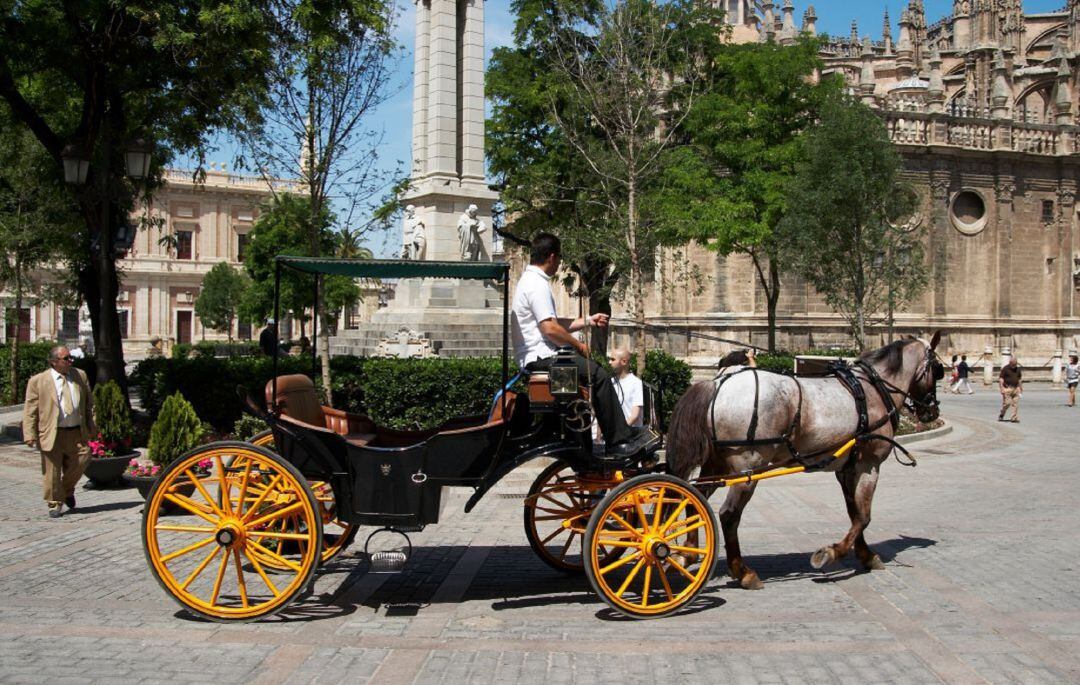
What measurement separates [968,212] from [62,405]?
4131 cm

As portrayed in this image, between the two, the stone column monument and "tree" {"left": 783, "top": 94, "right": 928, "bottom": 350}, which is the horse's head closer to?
"tree" {"left": 783, "top": 94, "right": 928, "bottom": 350}

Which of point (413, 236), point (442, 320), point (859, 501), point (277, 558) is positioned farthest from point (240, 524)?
point (413, 236)

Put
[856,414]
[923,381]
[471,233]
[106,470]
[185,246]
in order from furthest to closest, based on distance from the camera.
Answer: [185,246]
[471,233]
[106,470]
[923,381]
[856,414]

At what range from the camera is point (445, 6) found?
2053cm

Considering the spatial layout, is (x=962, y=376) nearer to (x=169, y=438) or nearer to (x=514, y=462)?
(x=169, y=438)

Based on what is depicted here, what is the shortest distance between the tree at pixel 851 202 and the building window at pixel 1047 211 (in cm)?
2520

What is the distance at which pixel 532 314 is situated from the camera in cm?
664

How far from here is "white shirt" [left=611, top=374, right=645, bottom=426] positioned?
8.37m

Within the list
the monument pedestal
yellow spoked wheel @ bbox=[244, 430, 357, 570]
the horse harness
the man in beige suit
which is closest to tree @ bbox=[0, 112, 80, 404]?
the monument pedestal

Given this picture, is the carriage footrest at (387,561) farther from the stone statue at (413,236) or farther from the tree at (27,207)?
the tree at (27,207)

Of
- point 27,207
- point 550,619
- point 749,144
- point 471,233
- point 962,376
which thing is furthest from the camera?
point 962,376

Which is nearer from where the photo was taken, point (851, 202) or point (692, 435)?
point (692, 435)

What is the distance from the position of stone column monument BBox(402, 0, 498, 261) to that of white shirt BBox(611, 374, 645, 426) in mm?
11732

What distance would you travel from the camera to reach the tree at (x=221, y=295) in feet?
208
